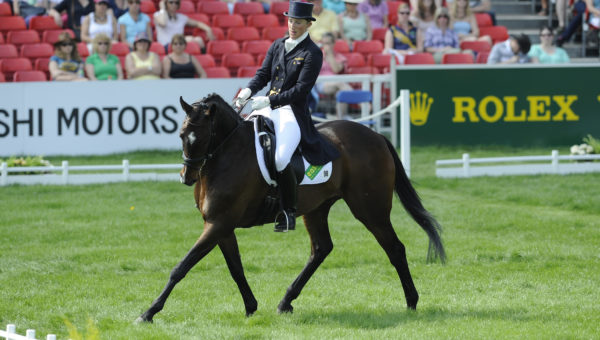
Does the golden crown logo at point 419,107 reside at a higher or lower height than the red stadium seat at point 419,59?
lower

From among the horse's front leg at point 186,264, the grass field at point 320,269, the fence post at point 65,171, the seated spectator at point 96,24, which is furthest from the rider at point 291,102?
the seated spectator at point 96,24

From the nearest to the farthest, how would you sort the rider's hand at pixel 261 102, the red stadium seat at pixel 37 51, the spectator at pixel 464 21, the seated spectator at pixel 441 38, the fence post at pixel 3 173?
the rider's hand at pixel 261 102 < the fence post at pixel 3 173 < the red stadium seat at pixel 37 51 < the seated spectator at pixel 441 38 < the spectator at pixel 464 21

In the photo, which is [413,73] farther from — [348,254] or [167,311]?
[167,311]

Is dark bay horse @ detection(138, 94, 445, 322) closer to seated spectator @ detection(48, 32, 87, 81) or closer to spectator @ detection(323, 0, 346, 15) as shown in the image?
seated spectator @ detection(48, 32, 87, 81)

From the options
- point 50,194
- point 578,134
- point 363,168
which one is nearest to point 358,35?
point 578,134

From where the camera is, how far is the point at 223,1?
22172 mm

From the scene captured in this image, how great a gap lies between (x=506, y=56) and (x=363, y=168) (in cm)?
1222

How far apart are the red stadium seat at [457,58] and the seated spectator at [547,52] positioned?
122cm

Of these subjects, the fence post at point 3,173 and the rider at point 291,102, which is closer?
the rider at point 291,102

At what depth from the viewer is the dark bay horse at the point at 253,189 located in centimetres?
774

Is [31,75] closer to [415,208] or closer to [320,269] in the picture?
[320,269]

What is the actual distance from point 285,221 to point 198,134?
42.5 inches

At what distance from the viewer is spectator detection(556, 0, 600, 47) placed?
915 inches

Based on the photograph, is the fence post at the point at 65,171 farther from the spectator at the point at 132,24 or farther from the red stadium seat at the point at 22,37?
the spectator at the point at 132,24
